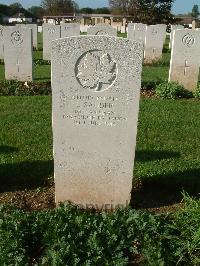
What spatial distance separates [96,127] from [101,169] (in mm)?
479

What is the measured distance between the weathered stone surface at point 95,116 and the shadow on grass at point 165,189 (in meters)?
0.38

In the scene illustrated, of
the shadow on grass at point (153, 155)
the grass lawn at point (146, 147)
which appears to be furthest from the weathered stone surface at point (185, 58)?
the shadow on grass at point (153, 155)

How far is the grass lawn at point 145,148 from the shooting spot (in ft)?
17.2

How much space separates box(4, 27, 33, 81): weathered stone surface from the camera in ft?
36.3

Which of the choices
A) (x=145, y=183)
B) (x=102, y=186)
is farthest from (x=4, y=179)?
(x=145, y=183)

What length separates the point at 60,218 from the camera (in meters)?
3.97

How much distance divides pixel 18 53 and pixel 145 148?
6.16m

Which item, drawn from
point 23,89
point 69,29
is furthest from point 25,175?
point 69,29

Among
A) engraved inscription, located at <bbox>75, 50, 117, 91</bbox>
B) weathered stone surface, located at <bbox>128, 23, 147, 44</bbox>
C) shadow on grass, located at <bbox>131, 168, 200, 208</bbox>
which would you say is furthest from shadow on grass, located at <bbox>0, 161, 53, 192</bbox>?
weathered stone surface, located at <bbox>128, 23, 147, 44</bbox>

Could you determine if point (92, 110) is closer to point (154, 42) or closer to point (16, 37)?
point (16, 37)

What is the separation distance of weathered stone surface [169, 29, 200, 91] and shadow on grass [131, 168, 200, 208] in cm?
570

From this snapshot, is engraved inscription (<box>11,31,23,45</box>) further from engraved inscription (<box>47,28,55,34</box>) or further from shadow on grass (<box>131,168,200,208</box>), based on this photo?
shadow on grass (<box>131,168,200,208</box>)

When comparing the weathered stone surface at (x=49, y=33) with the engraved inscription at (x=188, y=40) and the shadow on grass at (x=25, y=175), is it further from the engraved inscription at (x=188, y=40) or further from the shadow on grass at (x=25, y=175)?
the shadow on grass at (x=25, y=175)

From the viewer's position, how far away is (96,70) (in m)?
4.16
